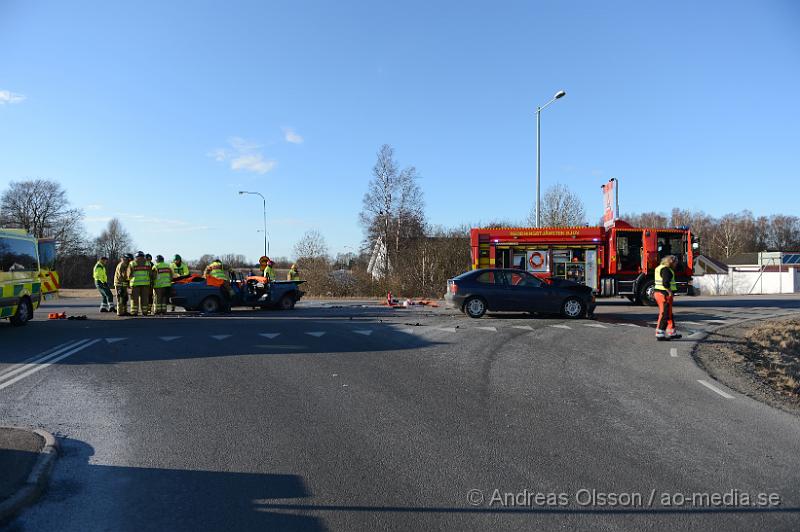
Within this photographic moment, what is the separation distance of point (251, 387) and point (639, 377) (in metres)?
5.69

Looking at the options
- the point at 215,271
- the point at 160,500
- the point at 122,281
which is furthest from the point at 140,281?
the point at 160,500

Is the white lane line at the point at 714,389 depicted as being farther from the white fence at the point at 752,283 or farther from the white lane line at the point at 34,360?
the white fence at the point at 752,283

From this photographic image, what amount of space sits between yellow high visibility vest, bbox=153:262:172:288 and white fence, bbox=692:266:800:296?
40.8 metres

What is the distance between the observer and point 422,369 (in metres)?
9.02

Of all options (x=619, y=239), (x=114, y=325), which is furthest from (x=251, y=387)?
(x=619, y=239)

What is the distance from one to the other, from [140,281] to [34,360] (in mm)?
7251

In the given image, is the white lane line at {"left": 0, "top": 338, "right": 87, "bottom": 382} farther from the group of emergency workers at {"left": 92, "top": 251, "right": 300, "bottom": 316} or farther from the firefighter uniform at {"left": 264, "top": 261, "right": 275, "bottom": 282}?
the firefighter uniform at {"left": 264, "top": 261, "right": 275, "bottom": 282}

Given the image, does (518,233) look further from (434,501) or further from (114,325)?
(434,501)

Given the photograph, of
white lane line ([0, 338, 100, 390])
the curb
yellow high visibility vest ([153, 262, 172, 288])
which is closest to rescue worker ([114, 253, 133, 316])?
yellow high visibility vest ([153, 262, 172, 288])

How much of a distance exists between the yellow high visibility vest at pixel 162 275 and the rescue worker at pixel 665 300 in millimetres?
13687

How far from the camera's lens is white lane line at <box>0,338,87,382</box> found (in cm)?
862

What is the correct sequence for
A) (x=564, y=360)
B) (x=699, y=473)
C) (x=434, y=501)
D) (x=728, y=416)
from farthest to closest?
(x=564, y=360) → (x=728, y=416) → (x=699, y=473) → (x=434, y=501)

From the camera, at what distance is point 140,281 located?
1677 centimetres

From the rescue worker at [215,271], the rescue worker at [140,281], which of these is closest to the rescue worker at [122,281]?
the rescue worker at [140,281]
